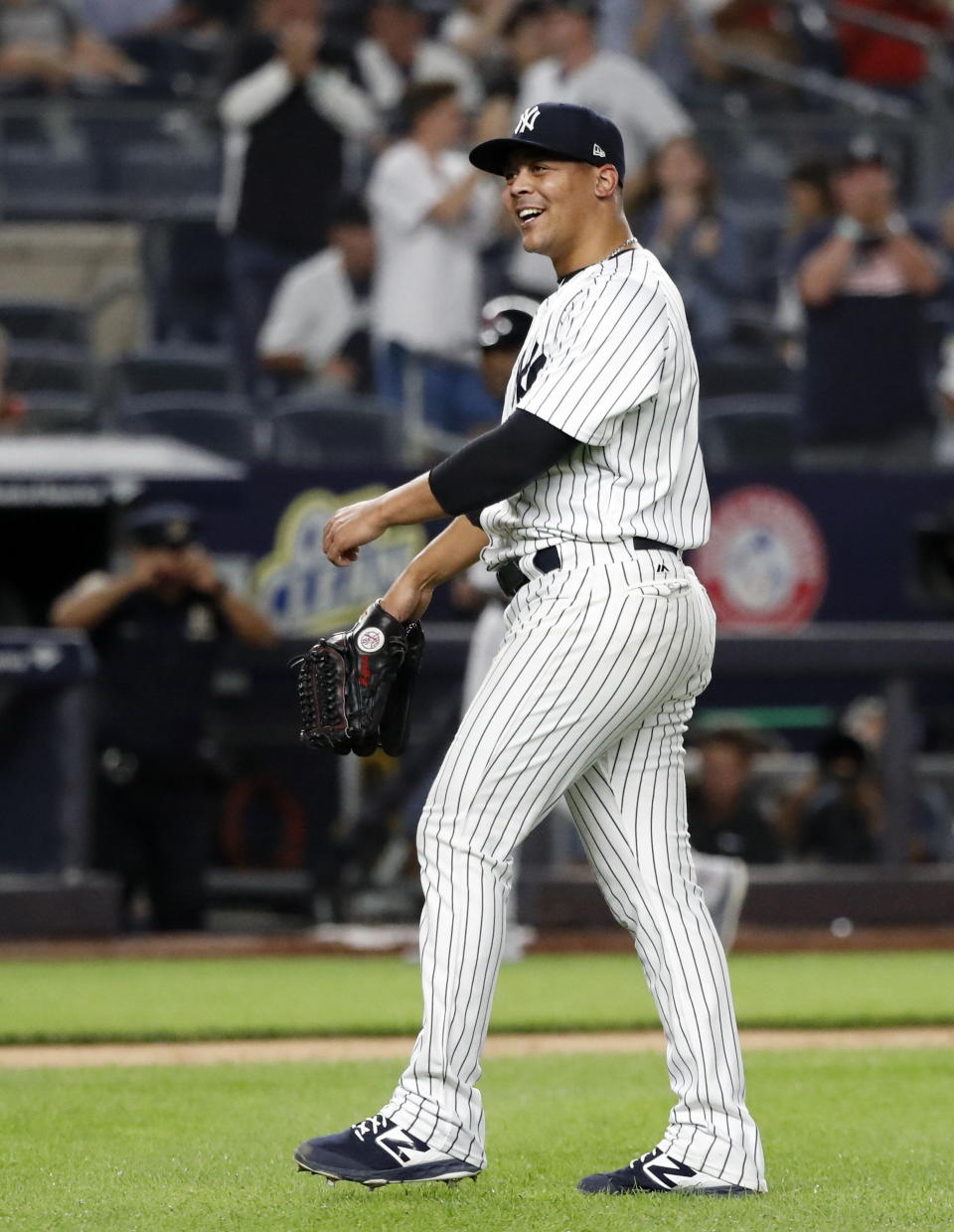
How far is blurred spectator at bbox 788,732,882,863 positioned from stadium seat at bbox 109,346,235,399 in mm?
4056

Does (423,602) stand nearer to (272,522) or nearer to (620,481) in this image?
(620,481)

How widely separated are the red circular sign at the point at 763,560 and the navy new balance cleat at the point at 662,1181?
6.59 metres

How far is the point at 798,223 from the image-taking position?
1161cm

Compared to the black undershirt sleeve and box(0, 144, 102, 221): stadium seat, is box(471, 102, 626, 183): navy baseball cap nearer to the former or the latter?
the black undershirt sleeve

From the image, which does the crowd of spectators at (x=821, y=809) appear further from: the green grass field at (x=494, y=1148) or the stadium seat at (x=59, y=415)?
the stadium seat at (x=59, y=415)

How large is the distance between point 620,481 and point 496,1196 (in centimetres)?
111

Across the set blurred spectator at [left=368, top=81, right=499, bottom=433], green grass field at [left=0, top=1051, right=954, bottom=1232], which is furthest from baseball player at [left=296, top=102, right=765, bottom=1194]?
blurred spectator at [left=368, top=81, right=499, bottom=433]

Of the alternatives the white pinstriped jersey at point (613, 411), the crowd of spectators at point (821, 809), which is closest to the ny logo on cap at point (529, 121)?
the white pinstriped jersey at point (613, 411)

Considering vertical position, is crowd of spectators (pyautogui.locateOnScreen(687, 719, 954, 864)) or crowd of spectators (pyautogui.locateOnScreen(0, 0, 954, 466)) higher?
crowd of spectators (pyautogui.locateOnScreen(0, 0, 954, 466))

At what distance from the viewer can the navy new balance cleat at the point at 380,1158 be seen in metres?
3.12

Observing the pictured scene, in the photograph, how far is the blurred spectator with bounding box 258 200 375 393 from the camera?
10.8 meters

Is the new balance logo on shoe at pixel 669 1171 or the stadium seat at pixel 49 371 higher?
the stadium seat at pixel 49 371

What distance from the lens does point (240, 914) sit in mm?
8578

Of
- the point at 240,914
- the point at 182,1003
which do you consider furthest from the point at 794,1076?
the point at 240,914
